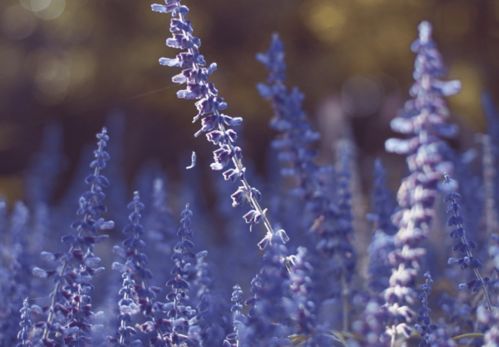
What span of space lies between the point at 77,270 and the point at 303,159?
2.76ft

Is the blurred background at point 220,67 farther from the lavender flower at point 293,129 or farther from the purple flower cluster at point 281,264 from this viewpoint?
the lavender flower at point 293,129

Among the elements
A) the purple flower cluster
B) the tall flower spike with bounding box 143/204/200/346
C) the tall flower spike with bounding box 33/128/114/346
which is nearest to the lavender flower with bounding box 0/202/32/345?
the purple flower cluster

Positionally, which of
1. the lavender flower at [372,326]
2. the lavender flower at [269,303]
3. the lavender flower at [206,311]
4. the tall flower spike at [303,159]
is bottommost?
the lavender flower at [372,326]

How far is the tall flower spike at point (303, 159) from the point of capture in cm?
231

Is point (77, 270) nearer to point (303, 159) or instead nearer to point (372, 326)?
point (372, 326)

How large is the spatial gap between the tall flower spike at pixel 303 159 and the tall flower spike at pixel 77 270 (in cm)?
75

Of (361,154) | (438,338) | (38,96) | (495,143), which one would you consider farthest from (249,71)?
(438,338)

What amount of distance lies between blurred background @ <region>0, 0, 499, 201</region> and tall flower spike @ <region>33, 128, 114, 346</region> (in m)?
5.01

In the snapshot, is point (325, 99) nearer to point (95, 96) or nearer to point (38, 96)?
point (95, 96)

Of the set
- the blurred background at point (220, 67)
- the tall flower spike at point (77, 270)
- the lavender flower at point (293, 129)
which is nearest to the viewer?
the tall flower spike at point (77, 270)

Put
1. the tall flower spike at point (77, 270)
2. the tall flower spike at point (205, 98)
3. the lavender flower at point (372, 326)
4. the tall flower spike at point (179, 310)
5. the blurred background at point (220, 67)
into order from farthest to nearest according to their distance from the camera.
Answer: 1. the blurred background at point (220, 67)
2. the tall flower spike at point (205, 98)
3. the tall flower spike at point (179, 310)
4. the tall flower spike at point (77, 270)
5. the lavender flower at point (372, 326)

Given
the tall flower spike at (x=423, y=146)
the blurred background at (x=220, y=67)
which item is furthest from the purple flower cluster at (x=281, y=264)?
the blurred background at (x=220, y=67)

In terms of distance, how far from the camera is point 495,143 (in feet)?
11.4

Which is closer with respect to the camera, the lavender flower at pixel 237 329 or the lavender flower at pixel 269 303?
the lavender flower at pixel 269 303
